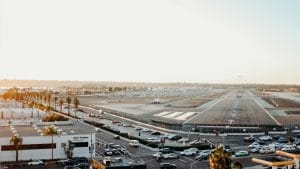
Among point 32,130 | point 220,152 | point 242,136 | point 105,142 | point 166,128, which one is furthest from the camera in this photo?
point 166,128

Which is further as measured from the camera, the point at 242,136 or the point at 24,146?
the point at 242,136

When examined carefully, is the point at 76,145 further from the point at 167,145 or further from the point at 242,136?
the point at 242,136

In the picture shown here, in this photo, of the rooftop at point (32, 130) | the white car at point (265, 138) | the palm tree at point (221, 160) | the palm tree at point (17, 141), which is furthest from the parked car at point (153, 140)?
the palm tree at point (221, 160)

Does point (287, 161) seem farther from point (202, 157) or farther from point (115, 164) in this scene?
point (202, 157)

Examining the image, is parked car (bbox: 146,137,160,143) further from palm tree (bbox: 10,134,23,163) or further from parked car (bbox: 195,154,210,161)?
palm tree (bbox: 10,134,23,163)

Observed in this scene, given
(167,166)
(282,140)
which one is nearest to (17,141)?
(167,166)

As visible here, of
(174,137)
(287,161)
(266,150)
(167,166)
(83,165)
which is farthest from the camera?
(174,137)

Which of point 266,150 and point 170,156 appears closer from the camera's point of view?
point 170,156

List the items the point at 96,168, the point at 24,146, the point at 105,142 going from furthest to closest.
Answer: the point at 105,142 < the point at 24,146 < the point at 96,168

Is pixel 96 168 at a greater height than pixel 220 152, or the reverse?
pixel 220 152

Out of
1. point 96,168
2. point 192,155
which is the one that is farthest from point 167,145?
point 96,168
